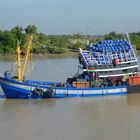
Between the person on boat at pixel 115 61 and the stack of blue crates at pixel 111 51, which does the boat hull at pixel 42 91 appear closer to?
the person on boat at pixel 115 61

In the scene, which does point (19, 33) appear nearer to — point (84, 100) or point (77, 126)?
point (84, 100)

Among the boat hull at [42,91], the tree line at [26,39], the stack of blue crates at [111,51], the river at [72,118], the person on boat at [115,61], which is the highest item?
the tree line at [26,39]

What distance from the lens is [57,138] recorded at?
60.1ft

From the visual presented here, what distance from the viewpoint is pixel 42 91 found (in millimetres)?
27594

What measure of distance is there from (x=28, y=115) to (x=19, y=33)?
65533 mm

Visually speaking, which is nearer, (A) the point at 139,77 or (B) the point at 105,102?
(B) the point at 105,102

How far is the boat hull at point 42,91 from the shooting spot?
27344 millimetres

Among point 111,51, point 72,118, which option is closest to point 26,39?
point 111,51

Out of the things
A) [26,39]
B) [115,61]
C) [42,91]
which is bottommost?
[42,91]

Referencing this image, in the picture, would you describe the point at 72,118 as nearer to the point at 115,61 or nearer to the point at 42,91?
the point at 42,91

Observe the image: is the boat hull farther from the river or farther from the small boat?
the river

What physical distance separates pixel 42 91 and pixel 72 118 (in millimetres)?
5745

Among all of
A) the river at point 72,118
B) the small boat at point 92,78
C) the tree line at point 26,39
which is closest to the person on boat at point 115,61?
the small boat at point 92,78

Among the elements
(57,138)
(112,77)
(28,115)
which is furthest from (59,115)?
(112,77)
